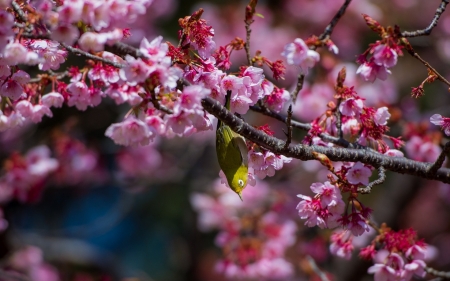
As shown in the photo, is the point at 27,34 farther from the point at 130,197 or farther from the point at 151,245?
the point at 151,245

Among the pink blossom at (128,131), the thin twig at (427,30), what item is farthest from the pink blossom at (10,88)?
the thin twig at (427,30)

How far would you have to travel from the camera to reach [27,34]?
45.1 inches

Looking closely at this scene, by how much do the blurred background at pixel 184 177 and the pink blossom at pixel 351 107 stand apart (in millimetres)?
1153

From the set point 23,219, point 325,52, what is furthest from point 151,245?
point 325,52

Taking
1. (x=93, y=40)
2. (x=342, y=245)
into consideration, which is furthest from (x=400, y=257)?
(x=93, y=40)

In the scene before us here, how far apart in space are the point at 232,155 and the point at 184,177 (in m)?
2.98

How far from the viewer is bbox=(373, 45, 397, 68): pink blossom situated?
1318mm

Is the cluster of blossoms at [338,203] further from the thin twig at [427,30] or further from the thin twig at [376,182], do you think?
the thin twig at [427,30]

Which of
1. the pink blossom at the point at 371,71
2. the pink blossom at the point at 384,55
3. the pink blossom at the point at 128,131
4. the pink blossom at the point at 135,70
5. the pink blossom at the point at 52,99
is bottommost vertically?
the pink blossom at the point at 128,131

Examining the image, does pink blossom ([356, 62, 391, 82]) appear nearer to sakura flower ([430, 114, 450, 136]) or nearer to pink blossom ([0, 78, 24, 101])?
sakura flower ([430, 114, 450, 136])

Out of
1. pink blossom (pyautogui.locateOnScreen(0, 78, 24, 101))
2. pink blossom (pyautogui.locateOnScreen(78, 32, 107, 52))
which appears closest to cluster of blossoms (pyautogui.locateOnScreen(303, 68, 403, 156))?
pink blossom (pyautogui.locateOnScreen(78, 32, 107, 52))

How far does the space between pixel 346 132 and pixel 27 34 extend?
101cm

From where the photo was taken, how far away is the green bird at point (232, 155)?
1364 mm

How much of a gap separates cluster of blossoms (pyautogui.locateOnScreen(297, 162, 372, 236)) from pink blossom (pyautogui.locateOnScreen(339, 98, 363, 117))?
0.17 m
